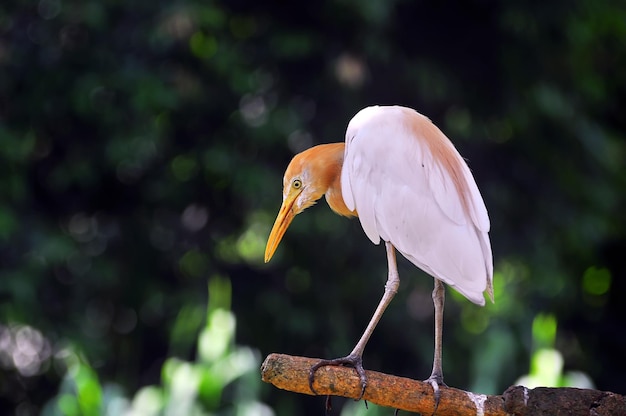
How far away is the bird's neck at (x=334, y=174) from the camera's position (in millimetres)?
2387

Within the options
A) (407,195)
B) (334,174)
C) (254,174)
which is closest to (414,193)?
(407,195)

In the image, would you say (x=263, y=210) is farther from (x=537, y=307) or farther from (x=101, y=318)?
(x=537, y=307)

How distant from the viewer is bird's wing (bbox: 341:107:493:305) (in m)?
2.23

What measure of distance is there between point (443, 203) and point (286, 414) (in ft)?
9.46

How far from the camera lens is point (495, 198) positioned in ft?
16.8

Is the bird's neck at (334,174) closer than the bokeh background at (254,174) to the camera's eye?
Yes

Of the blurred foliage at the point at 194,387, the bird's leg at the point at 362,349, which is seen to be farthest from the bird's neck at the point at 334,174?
the blurred foliage at the point at 194,387

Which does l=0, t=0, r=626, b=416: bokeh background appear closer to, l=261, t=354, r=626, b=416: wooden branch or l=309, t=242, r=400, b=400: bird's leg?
l=309, t=242, r=400, b=400: bird's leg

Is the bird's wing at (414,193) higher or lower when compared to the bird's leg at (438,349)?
higher

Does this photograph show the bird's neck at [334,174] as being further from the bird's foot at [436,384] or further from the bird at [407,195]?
the bird's foot at [436,384]

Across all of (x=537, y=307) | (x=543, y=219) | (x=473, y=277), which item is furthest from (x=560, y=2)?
(x=473, y=277)

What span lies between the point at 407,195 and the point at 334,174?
0.21 m

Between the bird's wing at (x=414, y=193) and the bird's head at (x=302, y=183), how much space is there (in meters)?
0.06

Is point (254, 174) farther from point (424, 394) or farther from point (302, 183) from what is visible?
point (424, 394)
